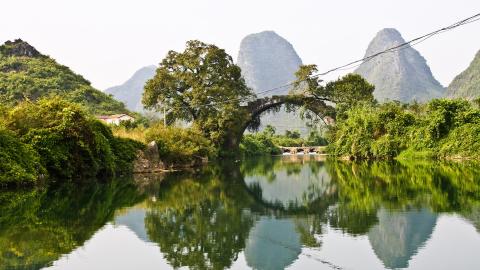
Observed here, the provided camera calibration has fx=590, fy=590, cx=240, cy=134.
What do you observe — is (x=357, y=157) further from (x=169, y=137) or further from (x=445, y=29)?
(x=445, y=29)

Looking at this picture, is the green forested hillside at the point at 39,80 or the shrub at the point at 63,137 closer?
the shrub at the point at 63,137

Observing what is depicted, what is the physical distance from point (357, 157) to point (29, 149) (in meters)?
25.1

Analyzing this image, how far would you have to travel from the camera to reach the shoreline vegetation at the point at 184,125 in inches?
738

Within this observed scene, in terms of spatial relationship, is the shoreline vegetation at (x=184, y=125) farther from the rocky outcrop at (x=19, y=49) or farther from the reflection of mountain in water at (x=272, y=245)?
the reflection of mountain in water at (x=272, y=245)

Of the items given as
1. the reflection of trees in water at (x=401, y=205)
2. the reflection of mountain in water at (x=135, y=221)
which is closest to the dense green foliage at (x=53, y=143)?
the reflection of mountain in water at (x=135, y=221)

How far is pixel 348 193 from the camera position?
47.3 feet

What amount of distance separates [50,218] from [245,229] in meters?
3.67

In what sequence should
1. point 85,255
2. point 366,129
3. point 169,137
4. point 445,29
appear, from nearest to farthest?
1. point 85,255
2. point 445,29
3. point 169,137
4. point 366,129

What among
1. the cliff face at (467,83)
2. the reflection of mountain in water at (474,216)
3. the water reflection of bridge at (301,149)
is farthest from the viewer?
the cliff face at (467,83)

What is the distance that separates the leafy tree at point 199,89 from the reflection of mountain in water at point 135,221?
26788 mm

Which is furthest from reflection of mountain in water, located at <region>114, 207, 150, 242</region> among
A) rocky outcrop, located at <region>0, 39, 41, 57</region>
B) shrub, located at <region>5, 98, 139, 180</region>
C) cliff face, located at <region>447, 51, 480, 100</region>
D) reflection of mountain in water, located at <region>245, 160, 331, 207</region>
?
cliff face, located at <region>447, 51, 480, 100</region>

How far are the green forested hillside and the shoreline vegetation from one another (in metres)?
0.14

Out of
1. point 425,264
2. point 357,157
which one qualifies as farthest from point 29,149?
point 357,157

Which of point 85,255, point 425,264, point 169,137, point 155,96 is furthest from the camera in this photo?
point 155,96
